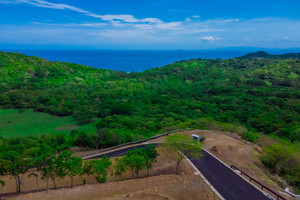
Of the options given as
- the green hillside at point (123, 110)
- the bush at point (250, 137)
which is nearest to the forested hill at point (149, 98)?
the green hillside at point (123, 110)

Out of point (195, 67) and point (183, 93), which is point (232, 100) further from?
point (195, 67)

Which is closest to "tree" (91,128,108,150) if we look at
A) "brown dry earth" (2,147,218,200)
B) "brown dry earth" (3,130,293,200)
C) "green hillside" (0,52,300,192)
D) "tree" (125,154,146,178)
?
"green hillside" (0,52,300,192)

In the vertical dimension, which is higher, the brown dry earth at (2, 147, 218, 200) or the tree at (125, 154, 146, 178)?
the tree at (125, 154, 146, 178)

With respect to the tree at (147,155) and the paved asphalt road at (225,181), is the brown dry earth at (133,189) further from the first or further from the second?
the tree at (147,155)

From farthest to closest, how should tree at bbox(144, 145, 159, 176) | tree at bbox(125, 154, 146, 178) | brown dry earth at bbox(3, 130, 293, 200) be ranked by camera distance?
tree at bbox(144, 145, 159, 176) < tree at bbox(125, 154, 146, 178) < brown dry earth at bbox(3, 130, 293, 200)

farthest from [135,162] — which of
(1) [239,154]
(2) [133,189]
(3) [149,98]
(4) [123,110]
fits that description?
(3) [149,98]

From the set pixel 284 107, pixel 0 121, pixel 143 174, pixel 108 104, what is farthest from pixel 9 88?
pixel 284 107

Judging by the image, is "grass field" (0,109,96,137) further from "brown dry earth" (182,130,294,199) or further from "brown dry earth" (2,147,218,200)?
"brown dry earth" (182,130,294,199)
